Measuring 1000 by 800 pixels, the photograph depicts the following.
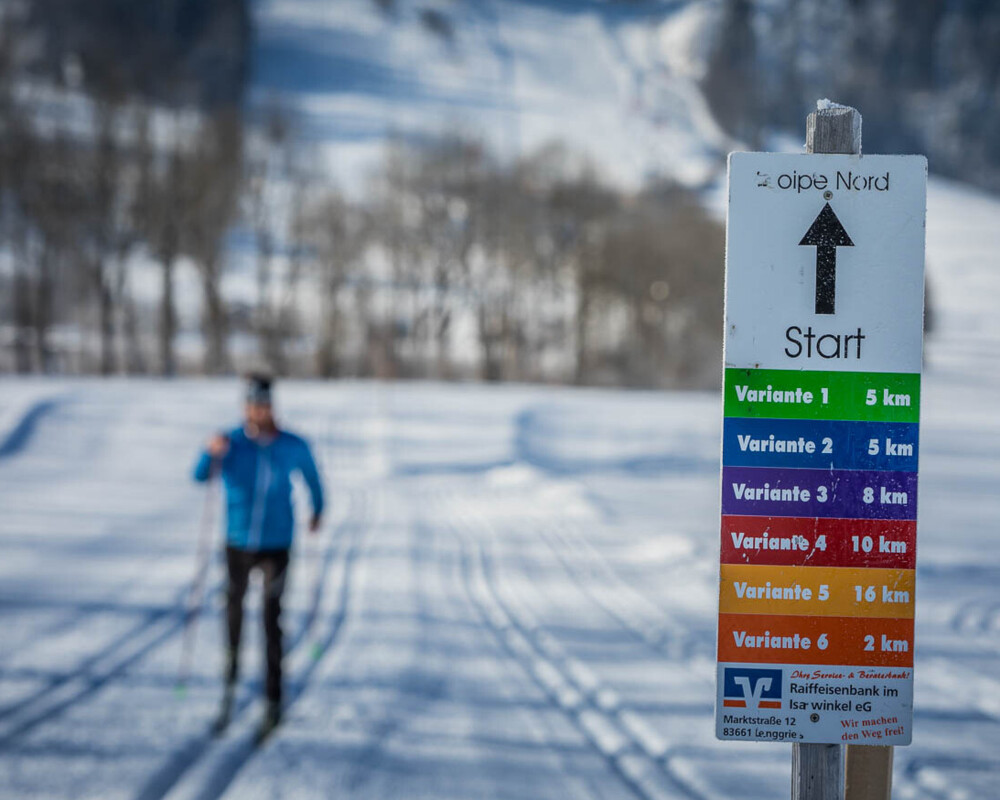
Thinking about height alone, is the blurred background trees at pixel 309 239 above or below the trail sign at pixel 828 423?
above

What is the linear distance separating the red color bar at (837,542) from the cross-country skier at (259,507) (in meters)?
3.56

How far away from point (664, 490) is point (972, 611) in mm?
7470

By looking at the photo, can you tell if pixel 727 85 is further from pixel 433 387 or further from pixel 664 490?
pixel 664 490

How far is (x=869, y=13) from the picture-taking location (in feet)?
144

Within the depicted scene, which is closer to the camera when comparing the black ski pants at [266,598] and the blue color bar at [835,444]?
the blue color bar at [835,444]

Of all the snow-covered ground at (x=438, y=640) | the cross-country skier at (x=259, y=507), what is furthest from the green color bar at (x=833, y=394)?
the cross-country skier at (x=259, y=507)

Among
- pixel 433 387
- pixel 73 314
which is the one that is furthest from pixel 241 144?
pixel 433 387

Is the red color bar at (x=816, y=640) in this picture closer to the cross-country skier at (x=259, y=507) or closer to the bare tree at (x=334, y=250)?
the cross-country skier at (x=259, y=507)

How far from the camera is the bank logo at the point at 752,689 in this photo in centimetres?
206

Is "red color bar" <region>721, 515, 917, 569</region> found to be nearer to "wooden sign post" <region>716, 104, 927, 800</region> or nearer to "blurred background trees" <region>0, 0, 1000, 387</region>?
"wooden sign post" <region>716, 104, 927, 800</region>

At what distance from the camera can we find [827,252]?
204 centimetres


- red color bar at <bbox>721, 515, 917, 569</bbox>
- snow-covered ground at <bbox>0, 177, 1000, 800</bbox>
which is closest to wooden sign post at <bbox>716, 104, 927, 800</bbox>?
red color bar at <bbox>721, 515, 917, 569</bbox>

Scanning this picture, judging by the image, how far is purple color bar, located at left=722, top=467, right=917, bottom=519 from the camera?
6.68ft

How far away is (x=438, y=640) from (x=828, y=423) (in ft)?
15.8
